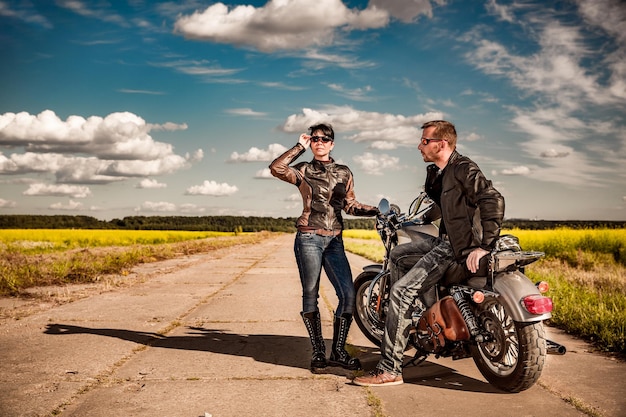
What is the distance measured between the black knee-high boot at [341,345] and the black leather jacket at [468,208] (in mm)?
1319

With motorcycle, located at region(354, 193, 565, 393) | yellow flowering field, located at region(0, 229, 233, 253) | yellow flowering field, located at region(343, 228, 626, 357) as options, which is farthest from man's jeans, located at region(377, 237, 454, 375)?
yellow flowering field, located at region(0, 229, 233, 253)

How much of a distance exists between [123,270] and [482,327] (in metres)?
11.8

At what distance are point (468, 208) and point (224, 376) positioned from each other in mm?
2371

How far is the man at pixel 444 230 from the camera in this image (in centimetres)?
398

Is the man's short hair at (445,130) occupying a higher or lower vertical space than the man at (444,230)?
higher

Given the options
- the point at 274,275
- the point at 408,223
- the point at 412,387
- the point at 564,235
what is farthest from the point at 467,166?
the point at 564,235

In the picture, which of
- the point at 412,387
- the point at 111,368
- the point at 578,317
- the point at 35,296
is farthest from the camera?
the point at 35,296

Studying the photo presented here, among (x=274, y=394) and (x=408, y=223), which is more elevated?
(x=408, y=223)

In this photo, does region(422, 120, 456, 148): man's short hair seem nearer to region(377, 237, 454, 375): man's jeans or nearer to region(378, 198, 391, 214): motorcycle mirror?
region(377, 237, 454, 375): man's jeans

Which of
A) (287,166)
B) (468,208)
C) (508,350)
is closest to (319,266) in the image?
(287,166)

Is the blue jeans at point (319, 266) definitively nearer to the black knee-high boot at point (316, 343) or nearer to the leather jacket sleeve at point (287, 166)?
the black knee-high boot at point (316, 343)

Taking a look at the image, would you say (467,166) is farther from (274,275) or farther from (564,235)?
(564,235)

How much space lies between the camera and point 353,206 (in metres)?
5.24

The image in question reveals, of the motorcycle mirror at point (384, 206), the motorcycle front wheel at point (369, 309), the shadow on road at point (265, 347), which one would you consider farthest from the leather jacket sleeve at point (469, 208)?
the motorcycle front wheel at point (369, 309)
